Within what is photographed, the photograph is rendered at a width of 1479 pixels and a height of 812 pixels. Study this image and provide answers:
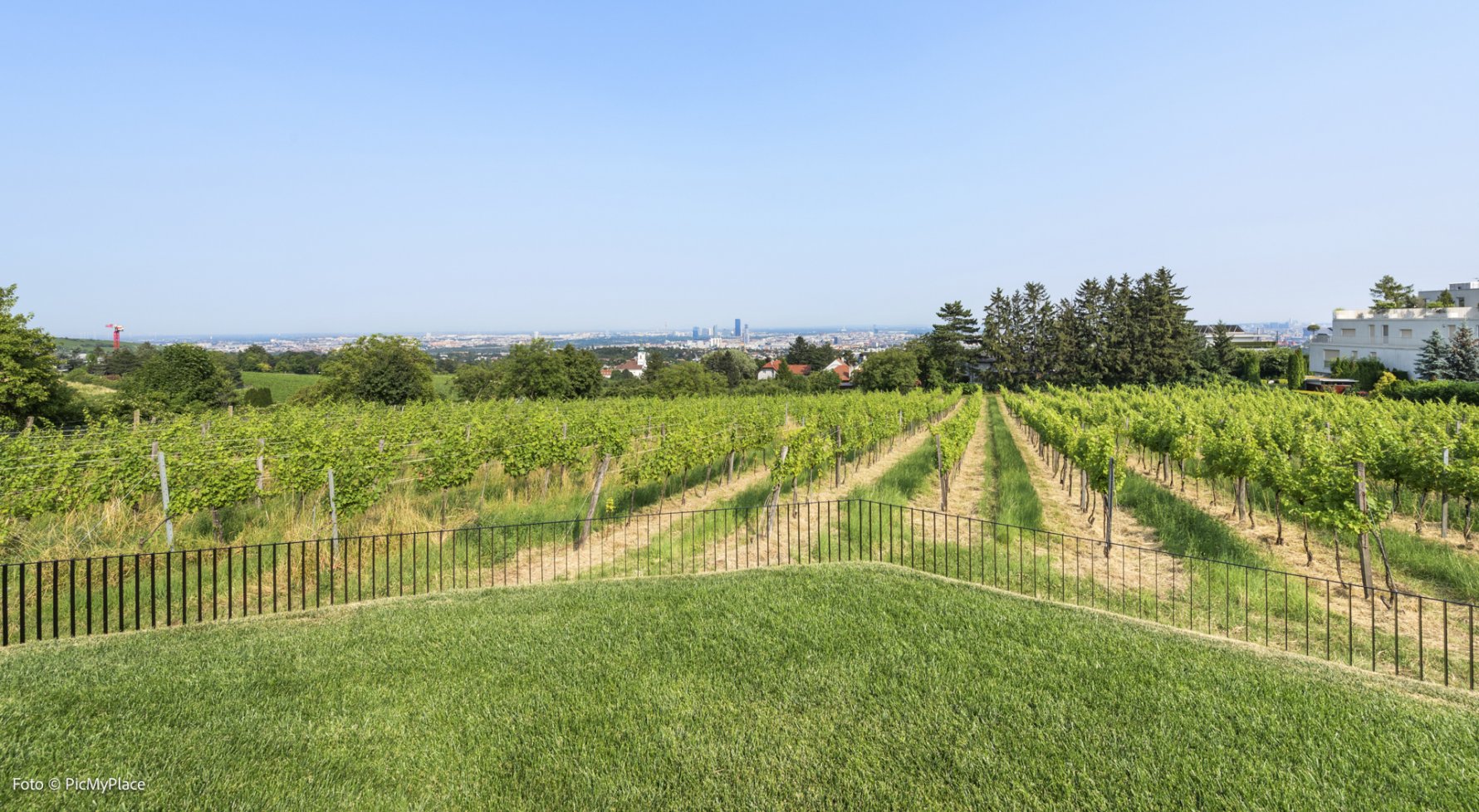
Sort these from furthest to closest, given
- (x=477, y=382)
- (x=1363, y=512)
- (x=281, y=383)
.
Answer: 1. (x=281, y=383)
2. (x=477, y=382)
3. (x=1363, y=512)

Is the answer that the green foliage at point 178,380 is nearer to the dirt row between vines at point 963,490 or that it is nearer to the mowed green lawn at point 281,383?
the mowed green lawn at point 281,383

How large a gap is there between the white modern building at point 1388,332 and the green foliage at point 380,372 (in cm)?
7247

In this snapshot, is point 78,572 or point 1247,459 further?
point 1247,459

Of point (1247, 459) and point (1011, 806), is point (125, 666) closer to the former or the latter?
point (1011, 806)

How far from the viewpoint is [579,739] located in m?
4.22

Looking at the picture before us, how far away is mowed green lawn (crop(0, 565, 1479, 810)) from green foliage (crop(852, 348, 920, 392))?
2229 inches

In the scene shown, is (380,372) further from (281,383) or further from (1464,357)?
(1464,357)

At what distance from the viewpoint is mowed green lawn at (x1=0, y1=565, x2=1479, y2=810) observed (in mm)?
3688

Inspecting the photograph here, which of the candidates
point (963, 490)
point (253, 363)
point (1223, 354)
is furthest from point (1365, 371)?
point (253, 363)

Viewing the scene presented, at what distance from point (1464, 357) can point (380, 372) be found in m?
72.4

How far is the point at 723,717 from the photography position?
4477mm

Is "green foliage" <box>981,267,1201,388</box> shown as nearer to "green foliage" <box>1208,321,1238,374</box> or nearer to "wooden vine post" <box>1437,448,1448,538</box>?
"green foliage" <box>1208,321,1238,374</box>

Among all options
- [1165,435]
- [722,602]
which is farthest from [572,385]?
[722,602]

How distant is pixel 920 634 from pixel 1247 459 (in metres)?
8.57
